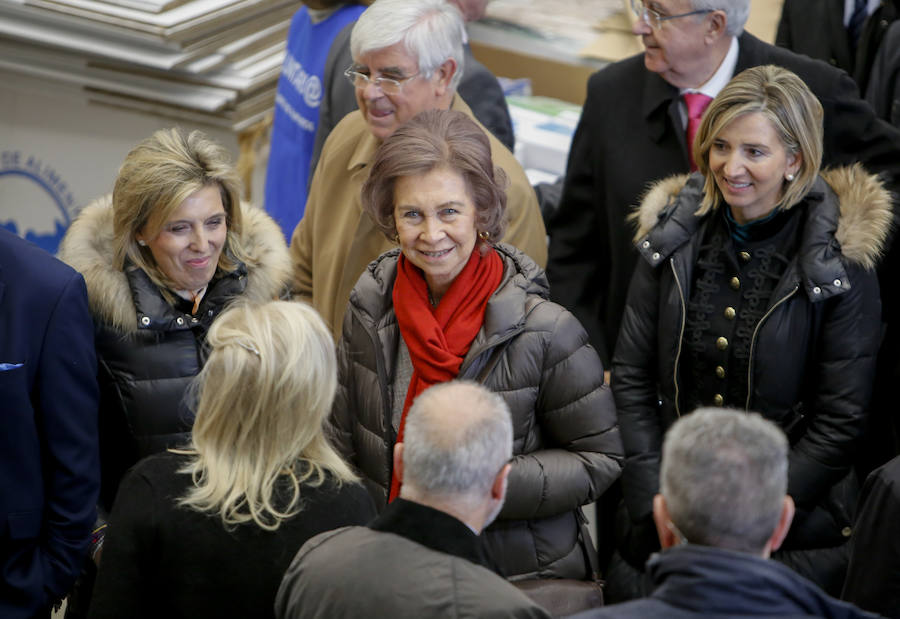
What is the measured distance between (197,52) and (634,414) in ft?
8.42

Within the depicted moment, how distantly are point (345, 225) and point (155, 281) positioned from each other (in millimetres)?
684

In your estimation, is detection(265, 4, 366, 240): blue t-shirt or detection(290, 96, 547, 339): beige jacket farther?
detection(265, 4, 366, 240): blue t-shirt

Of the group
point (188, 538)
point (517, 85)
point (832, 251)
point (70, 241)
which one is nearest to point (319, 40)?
point (517, 85)

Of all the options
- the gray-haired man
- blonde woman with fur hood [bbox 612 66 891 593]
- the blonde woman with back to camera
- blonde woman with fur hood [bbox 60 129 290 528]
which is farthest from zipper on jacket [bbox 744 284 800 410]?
blonde woman with fur hood [bbox 60 129 290 528]

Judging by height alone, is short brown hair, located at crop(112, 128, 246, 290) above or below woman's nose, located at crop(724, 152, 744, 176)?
below

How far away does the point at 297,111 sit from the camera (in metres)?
4.36

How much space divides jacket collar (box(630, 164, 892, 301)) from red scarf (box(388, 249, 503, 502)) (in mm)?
543

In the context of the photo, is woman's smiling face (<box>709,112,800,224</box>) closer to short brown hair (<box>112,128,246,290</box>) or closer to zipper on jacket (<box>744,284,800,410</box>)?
zipper on jacket (<box>744,284,800,410</box>)

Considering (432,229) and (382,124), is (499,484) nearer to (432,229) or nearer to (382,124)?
(432,229)

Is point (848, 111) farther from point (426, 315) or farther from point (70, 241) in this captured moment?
point (70, 241)

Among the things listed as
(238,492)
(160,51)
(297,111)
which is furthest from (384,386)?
(160,51)

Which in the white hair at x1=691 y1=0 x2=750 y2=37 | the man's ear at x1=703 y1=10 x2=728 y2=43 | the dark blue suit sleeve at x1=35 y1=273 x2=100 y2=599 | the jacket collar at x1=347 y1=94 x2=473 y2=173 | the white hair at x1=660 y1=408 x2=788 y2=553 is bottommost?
the dark blue suit sleeve at x1=35 y1=273 x2=100 y2=599

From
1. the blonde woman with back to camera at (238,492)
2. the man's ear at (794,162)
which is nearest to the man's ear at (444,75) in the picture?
the man's ear at (794,162)

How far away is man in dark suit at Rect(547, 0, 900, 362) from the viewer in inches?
134
